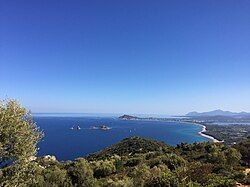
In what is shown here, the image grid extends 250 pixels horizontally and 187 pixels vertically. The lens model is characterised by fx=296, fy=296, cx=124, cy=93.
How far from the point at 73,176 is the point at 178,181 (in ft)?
65.5

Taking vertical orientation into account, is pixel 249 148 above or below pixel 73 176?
above

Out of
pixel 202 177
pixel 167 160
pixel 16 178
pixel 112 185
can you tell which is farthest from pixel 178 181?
pixel 167 160

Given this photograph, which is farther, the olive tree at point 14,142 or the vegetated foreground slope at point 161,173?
the vegetated foreground slope at point 161,173

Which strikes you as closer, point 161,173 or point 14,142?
point 14,142

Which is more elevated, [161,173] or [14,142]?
[14,142]

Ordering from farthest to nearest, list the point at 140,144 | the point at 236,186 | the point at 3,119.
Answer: the point at 140,144
the point at 236,186
the point at 3,119

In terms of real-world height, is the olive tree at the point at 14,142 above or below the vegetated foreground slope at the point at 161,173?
above

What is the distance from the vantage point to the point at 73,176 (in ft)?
113

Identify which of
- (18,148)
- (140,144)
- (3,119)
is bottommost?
(140,144)

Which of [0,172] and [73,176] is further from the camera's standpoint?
[73,176]

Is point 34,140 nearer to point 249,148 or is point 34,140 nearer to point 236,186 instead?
point 236,186

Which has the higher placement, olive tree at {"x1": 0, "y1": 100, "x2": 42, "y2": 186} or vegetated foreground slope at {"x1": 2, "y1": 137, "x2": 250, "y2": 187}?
olive tree at {"x1": 0, "y1": 100, "x2": 42, "y2": 186}

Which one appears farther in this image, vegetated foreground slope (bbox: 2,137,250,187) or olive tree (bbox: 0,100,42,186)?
vegetated foreground slope (bbox: 2,137,250,187)

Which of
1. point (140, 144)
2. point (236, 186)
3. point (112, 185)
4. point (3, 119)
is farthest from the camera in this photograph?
point (140, 144)
